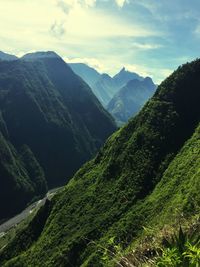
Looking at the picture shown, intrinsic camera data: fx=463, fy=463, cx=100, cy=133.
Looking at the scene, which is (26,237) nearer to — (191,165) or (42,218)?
(42,218)

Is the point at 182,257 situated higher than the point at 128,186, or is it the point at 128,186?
the point at 182,257

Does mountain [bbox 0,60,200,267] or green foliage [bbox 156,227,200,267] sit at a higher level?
green foliage [bbox 156,227,200,267]

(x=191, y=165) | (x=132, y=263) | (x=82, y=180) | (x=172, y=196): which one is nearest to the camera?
(x=132, y=263)

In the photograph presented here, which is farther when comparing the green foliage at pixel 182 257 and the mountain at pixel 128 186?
the mountain at pixel 128 186

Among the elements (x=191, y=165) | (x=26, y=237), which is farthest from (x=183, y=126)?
(x=26, y=237)

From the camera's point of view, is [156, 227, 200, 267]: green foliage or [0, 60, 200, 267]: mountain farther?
[0, 60, 200, 267]: mountain

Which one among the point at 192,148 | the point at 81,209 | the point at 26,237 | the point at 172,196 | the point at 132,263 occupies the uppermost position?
Result: the point at 132,263

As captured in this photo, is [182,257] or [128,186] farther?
[128,186]

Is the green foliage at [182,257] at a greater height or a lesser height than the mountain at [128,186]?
greater
